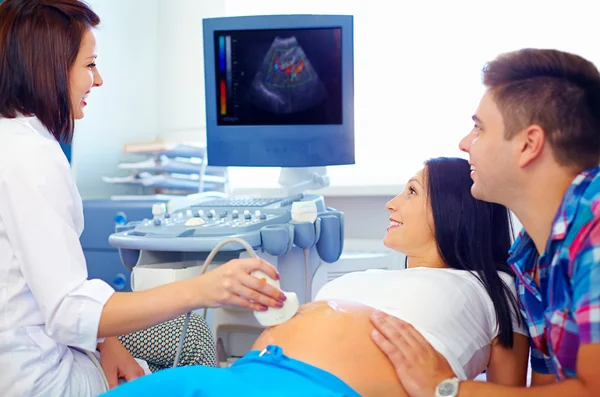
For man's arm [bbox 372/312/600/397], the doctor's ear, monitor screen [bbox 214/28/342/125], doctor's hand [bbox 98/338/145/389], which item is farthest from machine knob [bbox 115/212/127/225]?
the doctor's ear

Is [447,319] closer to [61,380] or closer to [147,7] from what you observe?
[61,380]

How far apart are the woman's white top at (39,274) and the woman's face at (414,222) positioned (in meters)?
0.67

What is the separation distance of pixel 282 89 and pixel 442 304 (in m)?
1.12

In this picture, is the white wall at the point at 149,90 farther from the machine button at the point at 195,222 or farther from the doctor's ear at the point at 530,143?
the doctor's ear at the point at 530,143

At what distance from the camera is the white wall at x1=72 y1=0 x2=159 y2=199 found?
279 cm

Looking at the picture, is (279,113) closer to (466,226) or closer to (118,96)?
(466,226)

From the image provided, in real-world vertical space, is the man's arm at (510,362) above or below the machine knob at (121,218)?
below

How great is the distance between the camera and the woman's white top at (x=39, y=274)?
1125mm

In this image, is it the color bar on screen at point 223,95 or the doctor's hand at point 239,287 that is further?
the color bar on screen at point 223,95

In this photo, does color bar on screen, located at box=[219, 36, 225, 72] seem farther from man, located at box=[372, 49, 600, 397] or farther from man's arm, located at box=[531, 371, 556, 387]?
man's arm, located at box=[531, 371, 556, 387]

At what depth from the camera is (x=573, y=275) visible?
1.00 m

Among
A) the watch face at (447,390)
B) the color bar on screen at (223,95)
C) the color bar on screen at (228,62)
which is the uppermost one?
the color bar on screen at (228,62)

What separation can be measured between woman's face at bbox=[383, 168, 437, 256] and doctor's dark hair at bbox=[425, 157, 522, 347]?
0.06ft

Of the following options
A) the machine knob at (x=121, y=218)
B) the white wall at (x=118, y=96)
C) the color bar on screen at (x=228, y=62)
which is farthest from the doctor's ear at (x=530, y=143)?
the white wall at (x=118, y=96)
